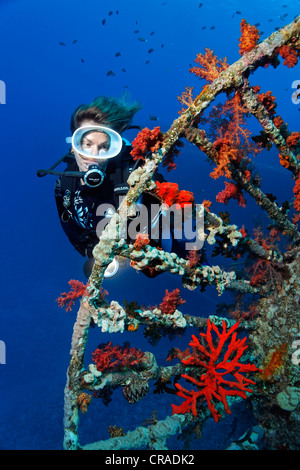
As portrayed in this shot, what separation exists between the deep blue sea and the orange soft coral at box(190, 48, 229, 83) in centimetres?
291

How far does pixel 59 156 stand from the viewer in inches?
2677

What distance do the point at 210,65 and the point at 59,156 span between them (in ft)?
232

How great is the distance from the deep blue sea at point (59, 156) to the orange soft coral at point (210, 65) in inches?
115

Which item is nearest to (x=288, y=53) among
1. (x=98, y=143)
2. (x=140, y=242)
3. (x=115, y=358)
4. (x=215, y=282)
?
(x=140, y=242)

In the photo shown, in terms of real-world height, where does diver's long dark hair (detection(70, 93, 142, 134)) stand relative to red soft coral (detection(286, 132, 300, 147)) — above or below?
above

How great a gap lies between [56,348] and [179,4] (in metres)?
101

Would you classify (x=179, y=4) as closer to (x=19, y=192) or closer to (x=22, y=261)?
(x=19, y=192)

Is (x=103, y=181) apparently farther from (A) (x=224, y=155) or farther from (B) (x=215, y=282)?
(B) (x=215, y=282)

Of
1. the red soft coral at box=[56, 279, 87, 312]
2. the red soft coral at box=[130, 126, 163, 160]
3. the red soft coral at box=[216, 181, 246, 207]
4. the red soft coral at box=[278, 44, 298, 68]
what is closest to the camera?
the red soft coral at box=[278, 44, 298, 68]

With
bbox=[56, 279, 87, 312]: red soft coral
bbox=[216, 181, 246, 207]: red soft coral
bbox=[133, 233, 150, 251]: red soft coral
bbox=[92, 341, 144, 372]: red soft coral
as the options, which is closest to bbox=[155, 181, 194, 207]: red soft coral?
bbox=[133, 233, 150, 251]: red soft coral

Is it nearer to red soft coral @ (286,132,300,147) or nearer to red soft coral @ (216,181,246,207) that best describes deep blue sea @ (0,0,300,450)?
red soft coral @ (216,181,246,207)

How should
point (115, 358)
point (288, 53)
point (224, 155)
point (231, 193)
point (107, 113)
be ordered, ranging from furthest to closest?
point (107, 113)
point (115, 358)
point (231, 193)
point (224, 155)
point (288, 53)

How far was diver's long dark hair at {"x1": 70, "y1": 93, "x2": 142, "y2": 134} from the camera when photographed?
14.8ft

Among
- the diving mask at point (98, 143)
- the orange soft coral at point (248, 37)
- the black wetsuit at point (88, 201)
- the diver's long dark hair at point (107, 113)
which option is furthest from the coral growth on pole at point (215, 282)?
the diver's long dark hair at point (107, 113)
